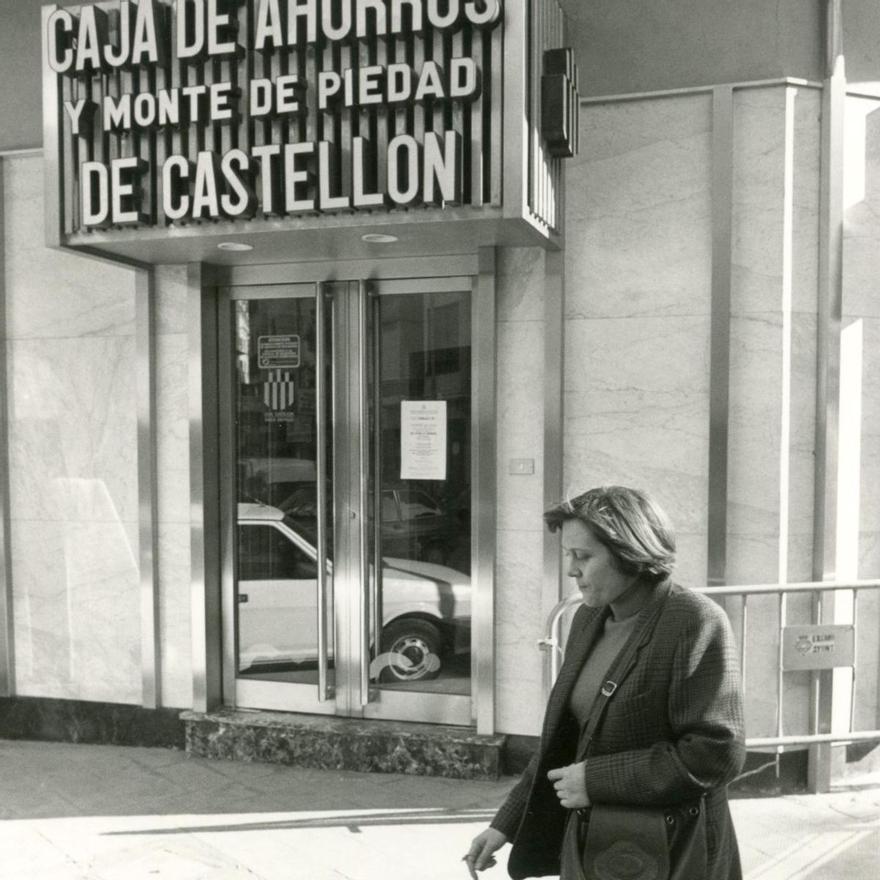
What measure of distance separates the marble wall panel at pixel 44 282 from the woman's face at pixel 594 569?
4173mm

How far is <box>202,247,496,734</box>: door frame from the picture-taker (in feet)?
17.2

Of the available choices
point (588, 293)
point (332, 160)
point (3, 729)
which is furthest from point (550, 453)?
point (3, 729)

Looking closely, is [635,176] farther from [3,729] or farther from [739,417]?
[3,729]

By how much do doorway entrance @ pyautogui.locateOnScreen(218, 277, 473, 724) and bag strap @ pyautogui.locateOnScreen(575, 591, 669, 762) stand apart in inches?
126

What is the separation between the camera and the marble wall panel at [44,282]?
586cm

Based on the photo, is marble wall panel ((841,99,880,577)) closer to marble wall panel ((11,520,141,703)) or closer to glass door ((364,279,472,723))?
glass door ((364,279,472,723))

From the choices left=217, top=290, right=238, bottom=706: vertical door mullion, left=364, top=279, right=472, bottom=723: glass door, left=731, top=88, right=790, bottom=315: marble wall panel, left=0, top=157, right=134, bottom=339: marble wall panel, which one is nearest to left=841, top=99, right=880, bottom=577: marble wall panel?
left=731, top=88, right=790, bottom=315: marble wall panel

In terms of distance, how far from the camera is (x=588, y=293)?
5.16 m

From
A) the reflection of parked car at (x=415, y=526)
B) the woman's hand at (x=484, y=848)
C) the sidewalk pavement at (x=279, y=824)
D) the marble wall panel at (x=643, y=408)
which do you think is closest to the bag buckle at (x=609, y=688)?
the woman's hand at (x=484, y=848)

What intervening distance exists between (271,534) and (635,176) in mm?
2920

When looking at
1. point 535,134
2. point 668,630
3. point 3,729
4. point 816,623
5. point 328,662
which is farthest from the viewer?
point 3,729

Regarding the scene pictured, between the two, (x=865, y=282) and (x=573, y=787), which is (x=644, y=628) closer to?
(x=573, y=787)

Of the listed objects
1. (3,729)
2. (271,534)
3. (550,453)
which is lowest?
(3,729)

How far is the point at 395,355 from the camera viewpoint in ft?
18.4
